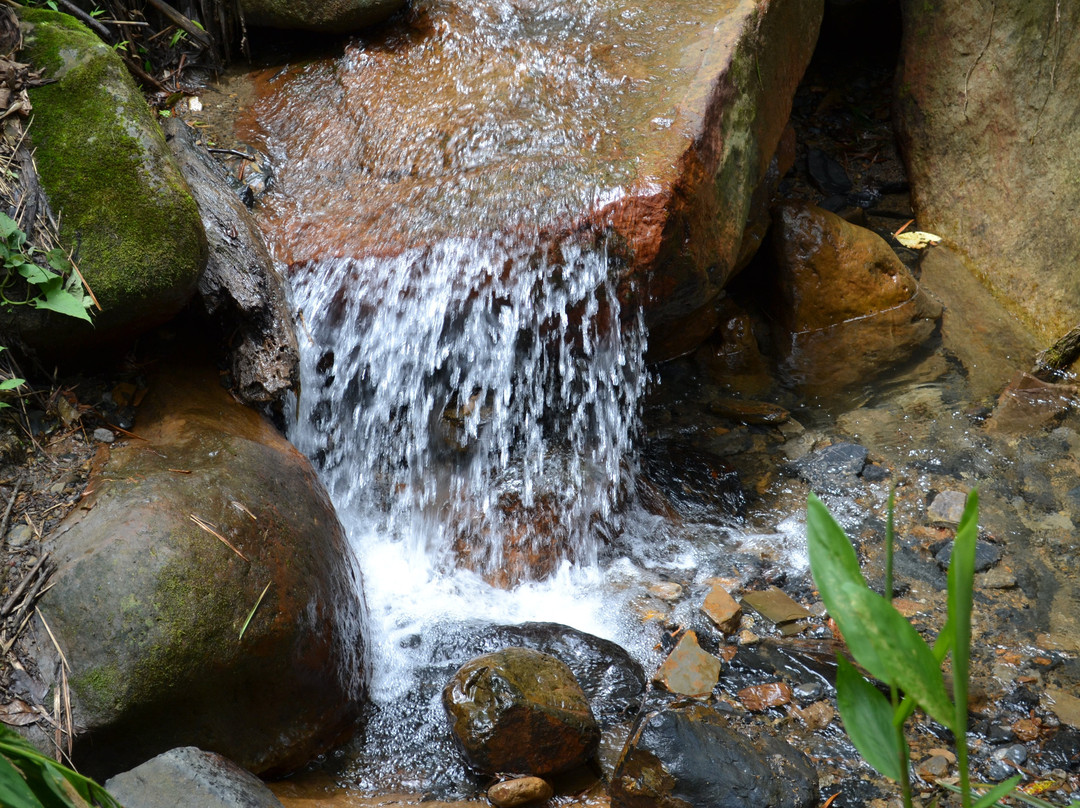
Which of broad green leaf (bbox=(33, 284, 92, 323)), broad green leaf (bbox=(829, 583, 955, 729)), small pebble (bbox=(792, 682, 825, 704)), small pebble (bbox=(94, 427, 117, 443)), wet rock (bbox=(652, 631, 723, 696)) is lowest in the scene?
wet rock (bbox=(652, 631, 723, 696))

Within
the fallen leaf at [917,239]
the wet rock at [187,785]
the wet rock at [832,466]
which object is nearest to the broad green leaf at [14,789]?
the wet rock at [187,785]

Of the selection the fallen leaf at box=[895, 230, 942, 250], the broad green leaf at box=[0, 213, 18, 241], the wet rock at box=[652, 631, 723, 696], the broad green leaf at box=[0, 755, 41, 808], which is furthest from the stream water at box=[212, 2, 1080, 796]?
the broad green leaf at box=[0, 755, 41, 808]

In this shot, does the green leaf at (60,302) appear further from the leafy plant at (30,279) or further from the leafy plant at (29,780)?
the leafy plant at (29,780)

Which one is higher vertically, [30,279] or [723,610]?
[30,279]

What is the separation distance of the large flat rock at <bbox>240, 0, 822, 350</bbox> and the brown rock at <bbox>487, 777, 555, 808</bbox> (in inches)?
81.7

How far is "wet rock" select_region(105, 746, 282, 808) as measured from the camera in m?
1.72

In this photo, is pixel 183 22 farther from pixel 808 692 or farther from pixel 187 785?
pixel 808 692

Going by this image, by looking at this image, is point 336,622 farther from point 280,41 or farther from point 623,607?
point 280,41

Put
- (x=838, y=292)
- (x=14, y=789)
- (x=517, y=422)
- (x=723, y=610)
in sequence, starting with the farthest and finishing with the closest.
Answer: (x=838, y=292) < (x=517, y=422) < (x=723, y=610) < (x=14, y=789)

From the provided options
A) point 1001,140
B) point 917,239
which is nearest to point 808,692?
point 917,239

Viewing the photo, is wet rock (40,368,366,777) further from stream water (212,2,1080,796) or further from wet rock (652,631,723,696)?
wet rock (652,631,723,696)

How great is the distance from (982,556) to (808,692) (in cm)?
117

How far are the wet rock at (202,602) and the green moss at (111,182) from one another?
1.28ft

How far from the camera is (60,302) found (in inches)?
93.0
